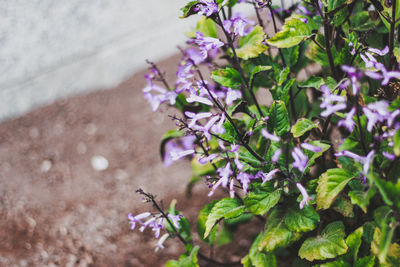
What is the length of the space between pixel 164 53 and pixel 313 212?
91.8 inches

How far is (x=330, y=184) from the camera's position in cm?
110

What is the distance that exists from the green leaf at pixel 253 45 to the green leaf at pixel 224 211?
1.52ft

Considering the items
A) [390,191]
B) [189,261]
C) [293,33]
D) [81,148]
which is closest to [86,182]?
[81,148]

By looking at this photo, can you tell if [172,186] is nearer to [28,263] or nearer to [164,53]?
[28,263]

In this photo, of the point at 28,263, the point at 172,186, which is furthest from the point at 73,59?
the point at 28,263

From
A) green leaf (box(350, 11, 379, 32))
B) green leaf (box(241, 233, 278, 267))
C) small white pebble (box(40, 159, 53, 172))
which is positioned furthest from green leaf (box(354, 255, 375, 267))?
small white pebble (box(40, 159, 53, 172))

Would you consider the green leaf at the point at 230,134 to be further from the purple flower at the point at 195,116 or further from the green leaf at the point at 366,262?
the green leaf at the point at 366,262

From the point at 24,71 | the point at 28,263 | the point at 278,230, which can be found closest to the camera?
the point at 278,230

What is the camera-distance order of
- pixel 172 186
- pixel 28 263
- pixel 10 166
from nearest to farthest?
pixel 28 263 < pixel 172 186 < pixel 10 166

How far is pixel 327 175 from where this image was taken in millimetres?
1111

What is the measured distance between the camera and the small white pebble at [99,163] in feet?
8.07

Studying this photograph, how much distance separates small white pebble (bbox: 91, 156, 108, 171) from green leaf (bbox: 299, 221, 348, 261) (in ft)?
5.09

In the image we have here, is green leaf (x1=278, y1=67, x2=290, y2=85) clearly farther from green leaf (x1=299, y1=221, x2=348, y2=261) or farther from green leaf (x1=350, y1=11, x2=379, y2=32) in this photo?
green leaf (x1=299, y1=221, x2=348, y2=261)

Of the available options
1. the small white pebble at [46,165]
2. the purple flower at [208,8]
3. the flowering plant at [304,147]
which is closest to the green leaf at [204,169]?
the flowering plant at [304,147]
